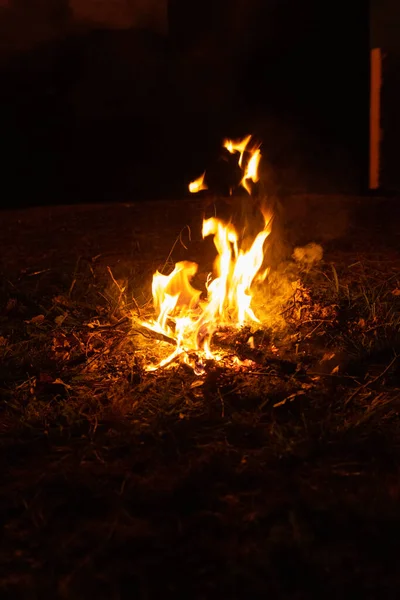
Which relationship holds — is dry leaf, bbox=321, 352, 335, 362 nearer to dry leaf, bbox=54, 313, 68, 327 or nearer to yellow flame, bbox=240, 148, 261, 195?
yellow flame, bbox=240, 148, 261, 195

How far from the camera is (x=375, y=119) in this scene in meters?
7.60

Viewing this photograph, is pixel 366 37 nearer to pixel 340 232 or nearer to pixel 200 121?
pixel 200 121

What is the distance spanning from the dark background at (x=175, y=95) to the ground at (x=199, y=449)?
3098 millimetres

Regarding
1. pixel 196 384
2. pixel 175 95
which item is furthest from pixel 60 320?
pixel 175 95

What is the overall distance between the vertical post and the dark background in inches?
3.2

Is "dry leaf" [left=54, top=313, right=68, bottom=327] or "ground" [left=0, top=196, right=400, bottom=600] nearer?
"ground" [left=0, top=196, right=400, bottom=600]

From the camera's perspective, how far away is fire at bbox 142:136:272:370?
3.75 metres

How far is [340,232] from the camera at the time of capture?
19.4 ft

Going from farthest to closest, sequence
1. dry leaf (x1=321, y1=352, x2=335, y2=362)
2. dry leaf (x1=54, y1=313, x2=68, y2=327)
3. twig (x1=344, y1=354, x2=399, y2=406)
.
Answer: dry leaf (x1=54, y1=313, x2=68, y2=327) < dry leaf (x1=321, y1=352, x2=335, y2=362) < twig (x1=344, y1=354, x2=399, y2=406)

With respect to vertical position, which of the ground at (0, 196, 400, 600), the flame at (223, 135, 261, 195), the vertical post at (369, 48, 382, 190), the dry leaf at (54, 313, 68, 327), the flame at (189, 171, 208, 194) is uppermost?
the vertical post at (369, 48, 382, 190)

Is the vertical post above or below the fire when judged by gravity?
above

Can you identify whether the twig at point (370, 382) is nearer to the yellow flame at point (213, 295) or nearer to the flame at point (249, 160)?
the yellow flame at point (213, 295)

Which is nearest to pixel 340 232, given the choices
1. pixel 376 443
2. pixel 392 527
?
pixel 376 443

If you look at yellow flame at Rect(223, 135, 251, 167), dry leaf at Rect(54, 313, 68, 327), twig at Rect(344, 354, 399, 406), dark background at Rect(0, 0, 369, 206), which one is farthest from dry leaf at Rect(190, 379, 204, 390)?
dark background at Rect(0, 0, 369, 206)
